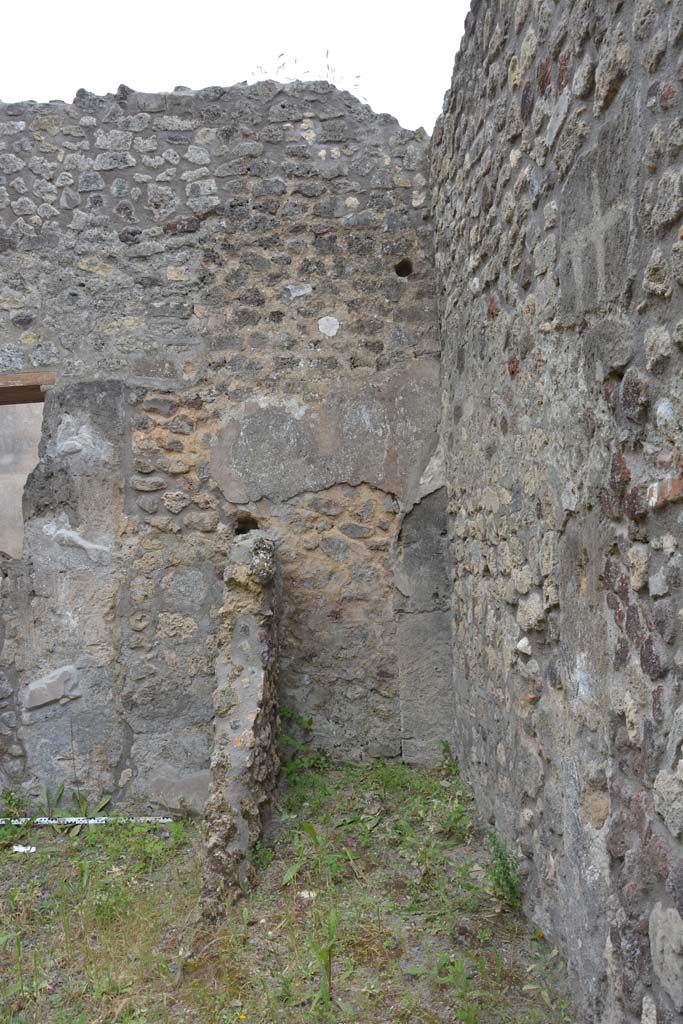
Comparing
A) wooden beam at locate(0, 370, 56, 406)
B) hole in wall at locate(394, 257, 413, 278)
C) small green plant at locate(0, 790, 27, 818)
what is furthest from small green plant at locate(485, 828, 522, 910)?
wooden beam at locate(0, 370, 56, 406)

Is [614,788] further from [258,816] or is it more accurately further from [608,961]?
[258,816]

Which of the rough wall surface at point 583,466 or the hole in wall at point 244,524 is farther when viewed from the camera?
the hole in wall at point 244,524

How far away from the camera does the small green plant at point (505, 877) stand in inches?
109

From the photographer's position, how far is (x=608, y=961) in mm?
2047

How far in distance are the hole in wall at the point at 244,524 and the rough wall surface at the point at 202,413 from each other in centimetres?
3

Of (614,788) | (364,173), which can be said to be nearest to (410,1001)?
(614,788)

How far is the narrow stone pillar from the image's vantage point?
3.12 m

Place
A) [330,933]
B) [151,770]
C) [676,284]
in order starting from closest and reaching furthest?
[676,284] < [330,933] < [151,770]

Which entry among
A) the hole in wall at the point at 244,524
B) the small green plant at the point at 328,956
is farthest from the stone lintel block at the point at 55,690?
the small green plant at the point at 328,956

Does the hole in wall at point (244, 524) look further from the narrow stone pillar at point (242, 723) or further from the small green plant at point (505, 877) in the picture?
the small green plant at point (505, 877)

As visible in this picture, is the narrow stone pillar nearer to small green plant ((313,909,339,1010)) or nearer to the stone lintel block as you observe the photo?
small green plant ((313,909,339,1010))

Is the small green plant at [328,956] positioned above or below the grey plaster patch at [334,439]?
below

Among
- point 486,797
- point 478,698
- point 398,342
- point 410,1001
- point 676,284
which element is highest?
point 398,342

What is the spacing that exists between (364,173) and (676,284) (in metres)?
3.08
